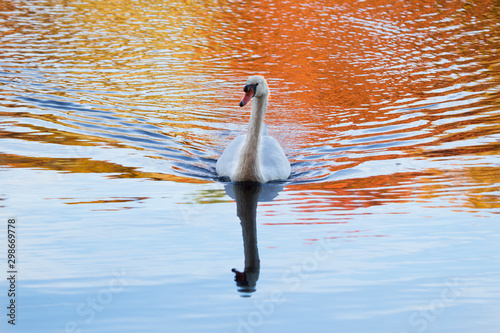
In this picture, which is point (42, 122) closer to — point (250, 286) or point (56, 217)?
point (56, 217)

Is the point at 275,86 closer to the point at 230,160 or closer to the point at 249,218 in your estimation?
the point at 230,160

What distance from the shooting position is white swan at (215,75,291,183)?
33.9ft

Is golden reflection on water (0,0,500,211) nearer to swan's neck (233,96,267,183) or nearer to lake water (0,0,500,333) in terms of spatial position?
lake water (0,0,500,333)

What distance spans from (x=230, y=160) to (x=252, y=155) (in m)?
0.77

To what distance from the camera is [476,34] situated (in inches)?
925

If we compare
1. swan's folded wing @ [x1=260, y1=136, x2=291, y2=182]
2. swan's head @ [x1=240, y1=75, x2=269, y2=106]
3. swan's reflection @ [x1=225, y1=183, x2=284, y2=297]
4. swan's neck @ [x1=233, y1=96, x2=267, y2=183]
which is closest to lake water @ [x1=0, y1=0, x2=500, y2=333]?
swan's reflection @ [x1=225, y1=183, x2=284, y2=297]

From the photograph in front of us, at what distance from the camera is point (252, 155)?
1032 centimetres

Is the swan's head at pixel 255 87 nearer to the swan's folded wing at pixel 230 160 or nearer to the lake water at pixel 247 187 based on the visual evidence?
the swan's folded wing at pixel 230 160

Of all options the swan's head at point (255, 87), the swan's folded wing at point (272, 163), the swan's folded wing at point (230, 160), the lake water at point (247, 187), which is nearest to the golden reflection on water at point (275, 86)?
the lake water at point (247, 187)

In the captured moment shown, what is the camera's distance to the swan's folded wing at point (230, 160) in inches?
427

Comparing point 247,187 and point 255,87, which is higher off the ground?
point 255,87

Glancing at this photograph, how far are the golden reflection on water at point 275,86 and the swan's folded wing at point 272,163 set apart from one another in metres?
0.36

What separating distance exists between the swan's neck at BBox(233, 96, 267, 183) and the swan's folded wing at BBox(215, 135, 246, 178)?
0.25 meters

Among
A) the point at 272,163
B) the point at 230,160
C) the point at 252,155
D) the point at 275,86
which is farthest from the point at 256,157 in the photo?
the point at 275,86
